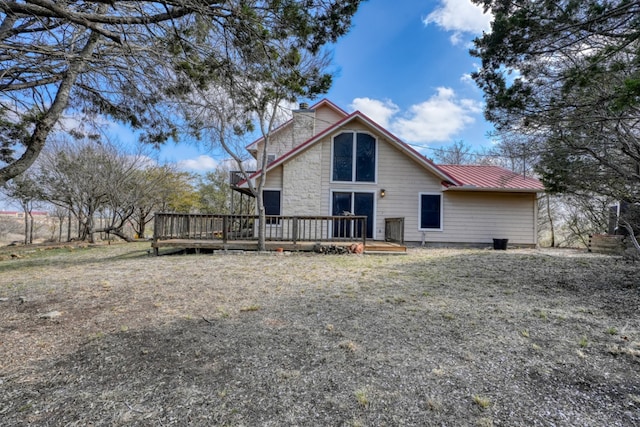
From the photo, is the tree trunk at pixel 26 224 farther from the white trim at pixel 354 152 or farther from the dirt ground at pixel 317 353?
the white trim at pixel 354 152

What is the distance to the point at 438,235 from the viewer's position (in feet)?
37.3

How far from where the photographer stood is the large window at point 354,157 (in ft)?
37.1

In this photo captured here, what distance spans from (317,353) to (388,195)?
9273 mm

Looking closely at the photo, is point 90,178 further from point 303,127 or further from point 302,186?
point 302,186

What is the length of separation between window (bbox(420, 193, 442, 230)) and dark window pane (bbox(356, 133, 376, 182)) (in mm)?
2143

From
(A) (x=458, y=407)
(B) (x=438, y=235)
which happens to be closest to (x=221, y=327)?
(A) (x=458, y=407)

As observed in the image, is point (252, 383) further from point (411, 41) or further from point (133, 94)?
point (411, 41)

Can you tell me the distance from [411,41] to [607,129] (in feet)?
33.3

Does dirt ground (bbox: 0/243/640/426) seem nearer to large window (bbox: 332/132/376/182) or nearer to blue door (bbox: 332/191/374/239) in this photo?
blue door (bbox: 332/191/374/239)

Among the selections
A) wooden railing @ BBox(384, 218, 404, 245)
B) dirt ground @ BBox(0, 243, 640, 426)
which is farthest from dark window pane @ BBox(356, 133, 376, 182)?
dirt ground @ BBox(0, 243, 640, 426)

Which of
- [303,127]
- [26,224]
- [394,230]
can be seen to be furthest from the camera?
[26,224]

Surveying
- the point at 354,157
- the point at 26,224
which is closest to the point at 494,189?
the point at 354,157

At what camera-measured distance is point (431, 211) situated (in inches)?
448

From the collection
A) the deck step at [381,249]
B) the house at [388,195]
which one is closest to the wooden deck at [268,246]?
the deck step at [381,249]
